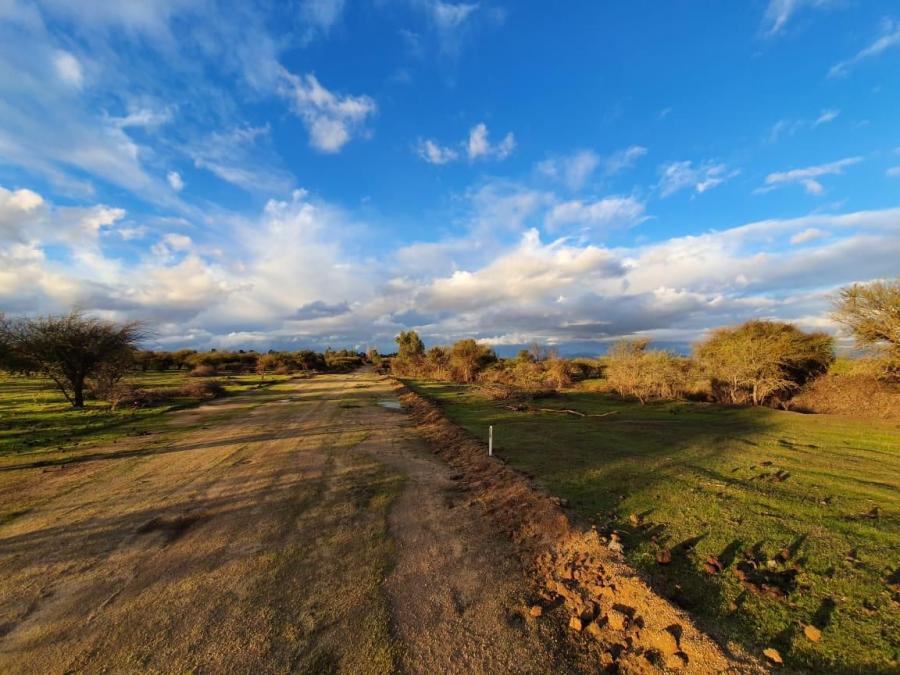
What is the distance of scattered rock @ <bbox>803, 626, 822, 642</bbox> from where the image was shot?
3.48 m

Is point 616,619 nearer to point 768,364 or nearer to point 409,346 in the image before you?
point 768,364

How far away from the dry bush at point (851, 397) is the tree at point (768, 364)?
1.17 metres

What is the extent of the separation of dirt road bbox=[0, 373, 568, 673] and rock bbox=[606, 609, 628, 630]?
705mm

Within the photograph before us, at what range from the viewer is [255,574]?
4898mm

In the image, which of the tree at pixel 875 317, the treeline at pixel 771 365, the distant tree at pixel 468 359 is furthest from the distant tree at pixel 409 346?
the tree at pixel 875 317

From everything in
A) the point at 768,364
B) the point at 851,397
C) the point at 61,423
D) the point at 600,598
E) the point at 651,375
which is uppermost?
the point at 768,364

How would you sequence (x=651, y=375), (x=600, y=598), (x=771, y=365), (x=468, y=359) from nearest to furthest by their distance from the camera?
(x=600, y=598) < (x=771, y=365) < (x=651, y=375) < (x=468, y=359)

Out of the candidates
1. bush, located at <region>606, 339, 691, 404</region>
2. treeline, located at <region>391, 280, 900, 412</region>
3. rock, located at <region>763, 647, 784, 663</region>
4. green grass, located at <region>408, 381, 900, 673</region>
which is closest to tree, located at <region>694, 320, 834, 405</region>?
treeline, located at <region>391, 280, 900, 412</region>

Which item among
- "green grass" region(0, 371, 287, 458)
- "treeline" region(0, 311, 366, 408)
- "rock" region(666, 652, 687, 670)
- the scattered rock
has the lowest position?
"rock" region(666, 652, 687, 670)

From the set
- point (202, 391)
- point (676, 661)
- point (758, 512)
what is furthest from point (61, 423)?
point (758, 512)

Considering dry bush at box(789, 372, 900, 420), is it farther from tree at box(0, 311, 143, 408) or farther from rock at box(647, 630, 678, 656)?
tree at box(0, 311, 143, 408)

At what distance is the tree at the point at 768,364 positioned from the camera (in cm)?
2288

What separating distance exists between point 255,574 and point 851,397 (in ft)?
93.2

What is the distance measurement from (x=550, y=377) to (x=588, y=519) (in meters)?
32.3
